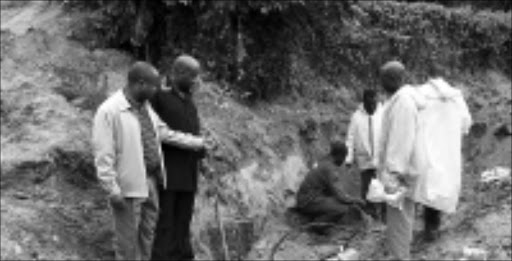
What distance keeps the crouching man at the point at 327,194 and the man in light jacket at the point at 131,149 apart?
9.07 feet

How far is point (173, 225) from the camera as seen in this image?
24.6 ft

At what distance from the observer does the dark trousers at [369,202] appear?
10117mm

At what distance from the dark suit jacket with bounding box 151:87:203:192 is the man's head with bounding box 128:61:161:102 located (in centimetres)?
39

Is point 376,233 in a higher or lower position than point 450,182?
lower

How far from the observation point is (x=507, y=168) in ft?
37.2

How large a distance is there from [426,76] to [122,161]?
8532 mm

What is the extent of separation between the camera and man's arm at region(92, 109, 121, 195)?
6648mm

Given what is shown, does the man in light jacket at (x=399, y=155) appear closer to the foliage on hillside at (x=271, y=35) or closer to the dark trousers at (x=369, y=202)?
the dark trousers at (x=369, y=202)

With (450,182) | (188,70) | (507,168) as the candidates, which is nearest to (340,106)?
(507,168)

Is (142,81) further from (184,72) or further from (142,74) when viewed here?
(184,72)

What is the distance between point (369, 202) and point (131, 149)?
4201 mm

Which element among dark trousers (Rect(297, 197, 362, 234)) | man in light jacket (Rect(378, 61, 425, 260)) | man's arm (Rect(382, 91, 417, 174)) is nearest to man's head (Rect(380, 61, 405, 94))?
man in light jacket (Rect(378, 61, 425, 260))

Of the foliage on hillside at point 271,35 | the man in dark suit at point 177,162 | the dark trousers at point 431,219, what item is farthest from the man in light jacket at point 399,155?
the foliage on hillside at point 271,35

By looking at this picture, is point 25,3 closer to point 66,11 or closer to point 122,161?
point 66,11
